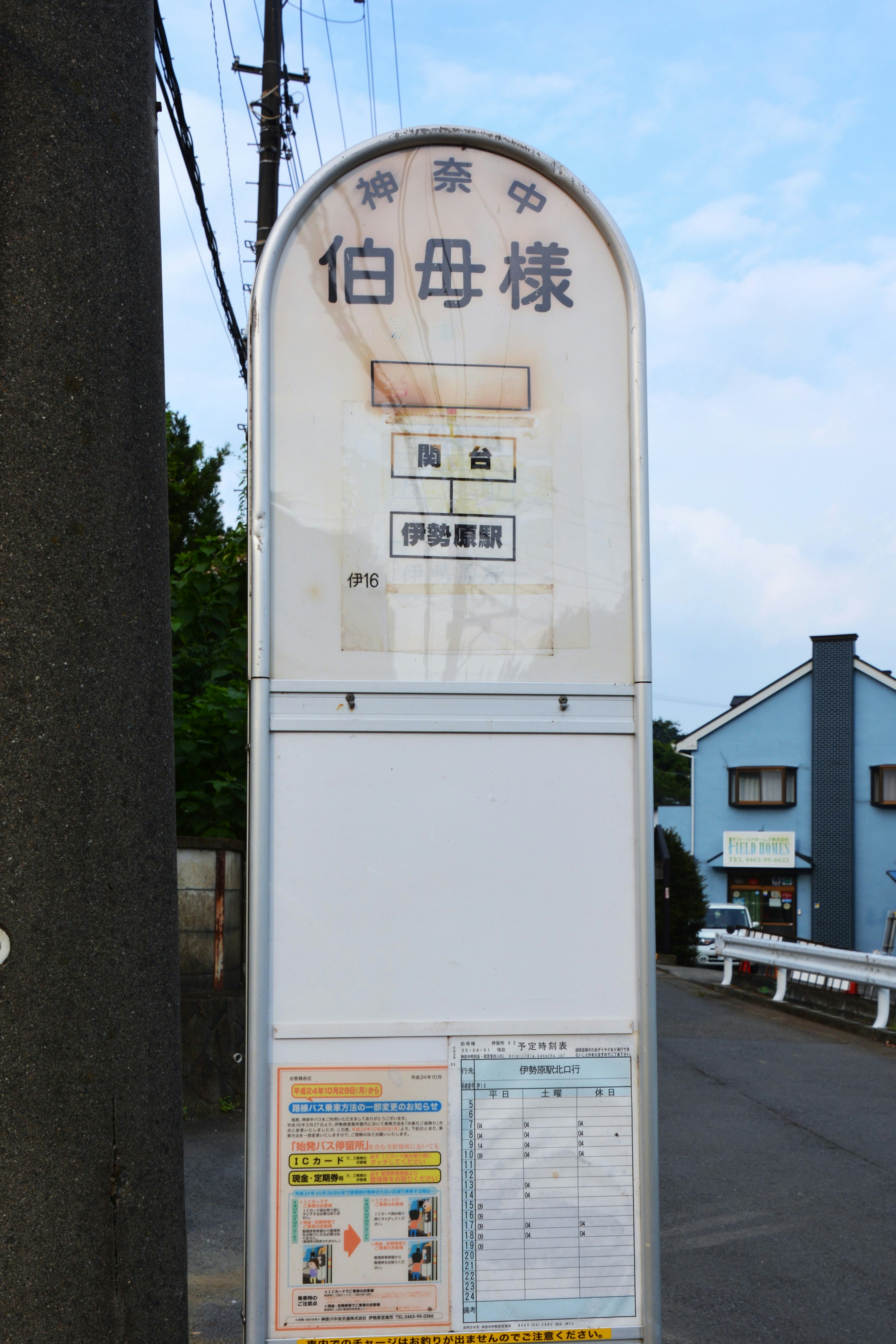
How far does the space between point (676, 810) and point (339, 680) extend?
43442 millimetres

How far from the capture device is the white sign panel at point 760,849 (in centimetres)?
3716

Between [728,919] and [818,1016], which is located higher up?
[818,1016]

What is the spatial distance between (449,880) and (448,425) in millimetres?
943

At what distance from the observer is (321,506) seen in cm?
230

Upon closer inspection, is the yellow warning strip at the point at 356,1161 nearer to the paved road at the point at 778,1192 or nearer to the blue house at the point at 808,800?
the paved road at the point at 778,1192

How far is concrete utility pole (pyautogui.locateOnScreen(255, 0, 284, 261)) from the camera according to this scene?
11.1m

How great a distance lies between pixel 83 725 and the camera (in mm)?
2088

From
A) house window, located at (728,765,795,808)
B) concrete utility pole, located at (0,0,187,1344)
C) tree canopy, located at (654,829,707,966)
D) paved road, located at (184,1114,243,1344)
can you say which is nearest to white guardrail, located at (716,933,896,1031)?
paved road, located at (184,1114,243,1344)

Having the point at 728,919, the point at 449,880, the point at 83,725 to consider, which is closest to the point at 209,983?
the point at 449,880

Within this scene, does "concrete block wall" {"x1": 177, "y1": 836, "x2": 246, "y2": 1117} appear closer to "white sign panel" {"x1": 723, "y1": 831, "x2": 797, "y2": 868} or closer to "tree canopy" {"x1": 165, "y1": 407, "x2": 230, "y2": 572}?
"tree canopy" {"x1": 165, "y1": 407, "x2": 230, "y2": 572}

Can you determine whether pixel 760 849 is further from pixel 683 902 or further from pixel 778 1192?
pixel 778 1192

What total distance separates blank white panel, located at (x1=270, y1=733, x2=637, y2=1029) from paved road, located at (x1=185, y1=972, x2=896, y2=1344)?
7.25 ft

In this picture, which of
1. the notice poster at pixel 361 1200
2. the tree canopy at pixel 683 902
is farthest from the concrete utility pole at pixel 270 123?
the tree canopy at pixel 683 902

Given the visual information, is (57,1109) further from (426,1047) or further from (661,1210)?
(661,1210)
